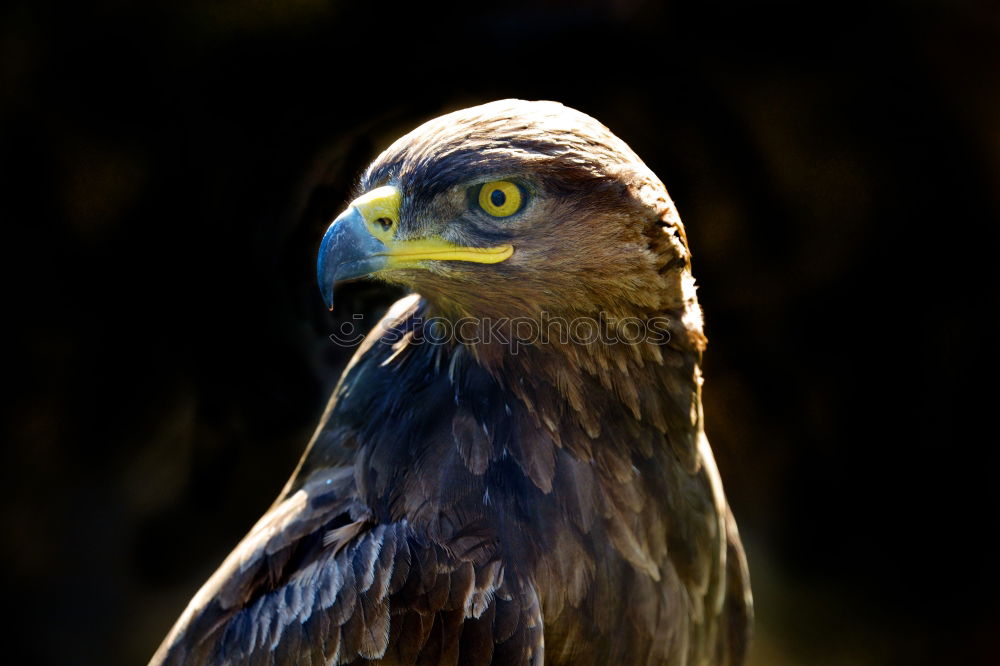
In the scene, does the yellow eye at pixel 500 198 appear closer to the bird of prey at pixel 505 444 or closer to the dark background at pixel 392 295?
the bird of prey at pixel 505 444

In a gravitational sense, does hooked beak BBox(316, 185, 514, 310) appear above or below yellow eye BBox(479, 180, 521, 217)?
below

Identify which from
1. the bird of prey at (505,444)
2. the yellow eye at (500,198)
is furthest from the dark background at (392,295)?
the yellow eye at (500,198)

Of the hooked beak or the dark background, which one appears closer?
the hooked beak

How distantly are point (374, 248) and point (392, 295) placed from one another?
1151 millimetres

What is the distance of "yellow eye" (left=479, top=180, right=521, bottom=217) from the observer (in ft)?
6.20

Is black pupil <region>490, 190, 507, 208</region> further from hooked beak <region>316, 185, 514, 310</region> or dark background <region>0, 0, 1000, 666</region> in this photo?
dark background <region>0, 0, 1000, 666</region>

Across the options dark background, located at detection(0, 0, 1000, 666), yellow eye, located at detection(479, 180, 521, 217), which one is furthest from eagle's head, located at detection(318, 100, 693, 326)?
dark background, located at detection(0, 0, 1000, 666)

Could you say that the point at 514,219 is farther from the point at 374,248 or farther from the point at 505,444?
the point at 505,444

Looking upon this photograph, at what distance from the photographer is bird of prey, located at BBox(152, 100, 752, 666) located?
6.23 feet

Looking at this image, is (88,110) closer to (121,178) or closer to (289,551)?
(121,178)

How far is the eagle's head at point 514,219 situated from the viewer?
1876 millimetres

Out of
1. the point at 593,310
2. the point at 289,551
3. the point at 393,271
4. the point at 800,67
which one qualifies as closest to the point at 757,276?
the point at 800,67

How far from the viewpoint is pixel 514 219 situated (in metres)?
1.91

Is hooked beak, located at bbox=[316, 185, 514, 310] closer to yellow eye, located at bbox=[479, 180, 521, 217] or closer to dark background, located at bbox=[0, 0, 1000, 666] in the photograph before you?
yellow eye, located at bbox=[479, 180, 521, 217]
